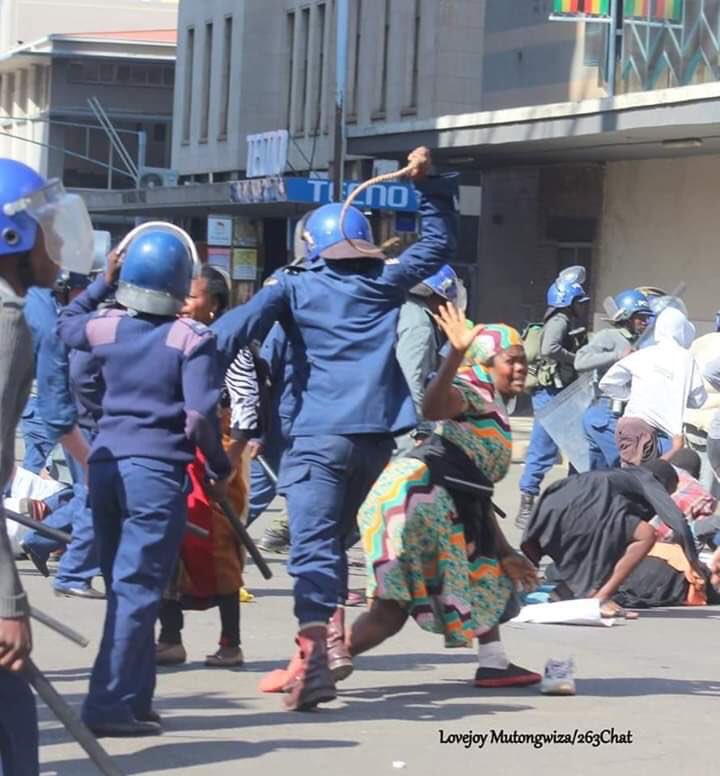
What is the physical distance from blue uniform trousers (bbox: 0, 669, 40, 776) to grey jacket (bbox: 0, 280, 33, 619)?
19cm

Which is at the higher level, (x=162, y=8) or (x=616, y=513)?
(x=162, y=8)

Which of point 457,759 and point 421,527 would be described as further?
point 421,527

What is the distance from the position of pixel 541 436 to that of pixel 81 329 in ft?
24.7

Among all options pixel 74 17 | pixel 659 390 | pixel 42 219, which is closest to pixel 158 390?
pixel 42 219

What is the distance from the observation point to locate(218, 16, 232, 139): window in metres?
44.0

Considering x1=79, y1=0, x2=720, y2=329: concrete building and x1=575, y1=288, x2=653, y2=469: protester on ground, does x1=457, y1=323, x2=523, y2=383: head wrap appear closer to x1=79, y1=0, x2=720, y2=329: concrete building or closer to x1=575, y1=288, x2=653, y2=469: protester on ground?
x1=575, y1=288, x2=653, y2=469: protester on ground

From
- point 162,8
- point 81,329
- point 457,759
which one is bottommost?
point 457,759

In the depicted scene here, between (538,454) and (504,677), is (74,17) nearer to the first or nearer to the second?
(538,454)

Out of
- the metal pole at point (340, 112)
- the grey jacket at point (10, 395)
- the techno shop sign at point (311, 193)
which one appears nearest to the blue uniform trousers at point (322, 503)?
the grey jacket at point (10, 395)

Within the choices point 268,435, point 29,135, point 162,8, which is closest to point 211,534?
point 268,435

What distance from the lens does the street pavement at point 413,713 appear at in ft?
19.9

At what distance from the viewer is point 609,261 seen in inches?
1072

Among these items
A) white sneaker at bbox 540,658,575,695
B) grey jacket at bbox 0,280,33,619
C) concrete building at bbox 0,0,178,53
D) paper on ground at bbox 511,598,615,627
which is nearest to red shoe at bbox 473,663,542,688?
white sneaker at bbox 540,658,575,695

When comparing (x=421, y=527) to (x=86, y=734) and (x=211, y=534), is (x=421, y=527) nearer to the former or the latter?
(x=211, y=534)
